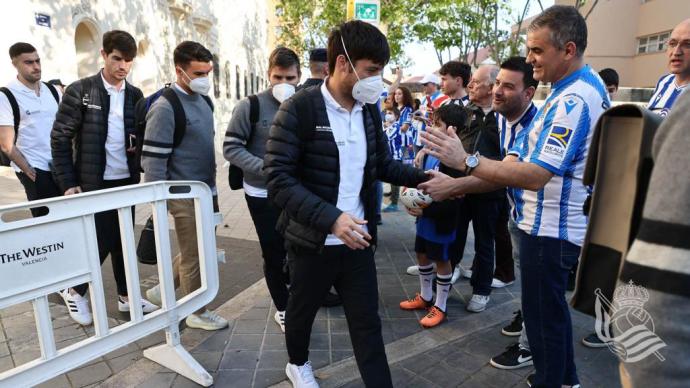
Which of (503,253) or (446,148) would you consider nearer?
(446,148)

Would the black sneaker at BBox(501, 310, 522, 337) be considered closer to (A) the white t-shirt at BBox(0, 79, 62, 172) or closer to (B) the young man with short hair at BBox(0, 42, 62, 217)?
(B) the young man with short hair at BBox(0, 42, 62, 217)

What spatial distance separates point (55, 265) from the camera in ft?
7.23

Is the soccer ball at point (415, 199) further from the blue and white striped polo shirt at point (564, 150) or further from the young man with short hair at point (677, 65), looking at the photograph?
the young man with short hair at point (677, 65)

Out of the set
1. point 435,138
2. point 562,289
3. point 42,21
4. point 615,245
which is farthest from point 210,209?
point 42,21

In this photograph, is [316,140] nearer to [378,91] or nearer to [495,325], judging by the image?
[378,91]

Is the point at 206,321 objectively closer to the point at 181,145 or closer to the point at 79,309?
the point at 79,309

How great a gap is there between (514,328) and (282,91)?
2530 millimetres

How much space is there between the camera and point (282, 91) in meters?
3.27

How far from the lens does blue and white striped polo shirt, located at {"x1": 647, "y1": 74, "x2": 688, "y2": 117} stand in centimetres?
340

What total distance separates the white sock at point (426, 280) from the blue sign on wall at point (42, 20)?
30.3 ft

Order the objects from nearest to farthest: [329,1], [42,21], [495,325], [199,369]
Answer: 1. [199,369]
2. [495,325]
3. [42,21]
4. [329,1]

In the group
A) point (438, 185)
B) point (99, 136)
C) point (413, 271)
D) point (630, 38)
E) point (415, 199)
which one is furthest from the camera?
point (630, 38)

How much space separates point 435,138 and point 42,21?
32.0 feet

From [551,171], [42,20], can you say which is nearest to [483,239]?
[551,171]
